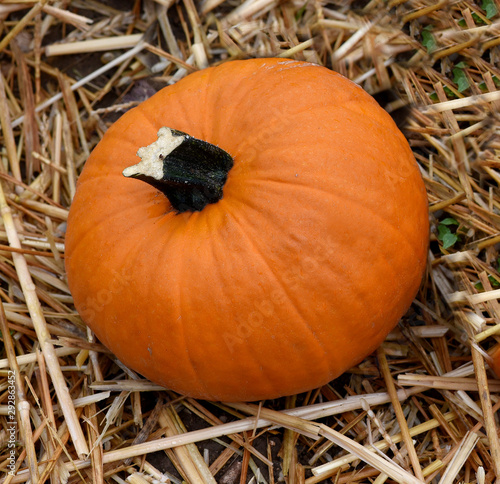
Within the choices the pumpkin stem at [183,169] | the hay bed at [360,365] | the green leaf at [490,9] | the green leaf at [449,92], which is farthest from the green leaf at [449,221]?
the pumpkin stem at [183,169]

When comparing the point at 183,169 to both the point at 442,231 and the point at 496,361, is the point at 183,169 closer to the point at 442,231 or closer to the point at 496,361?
the point at 442,231

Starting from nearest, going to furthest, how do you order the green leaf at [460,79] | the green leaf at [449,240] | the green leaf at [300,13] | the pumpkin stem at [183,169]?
the pumpkin stem at [183,169] < the green leaf at [460,79] < the green leaf at [449,240] < the green leaf at [300,13]

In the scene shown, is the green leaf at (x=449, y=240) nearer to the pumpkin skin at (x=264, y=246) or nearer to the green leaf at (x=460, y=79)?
the pumpkin skin at (x=264, y=246)

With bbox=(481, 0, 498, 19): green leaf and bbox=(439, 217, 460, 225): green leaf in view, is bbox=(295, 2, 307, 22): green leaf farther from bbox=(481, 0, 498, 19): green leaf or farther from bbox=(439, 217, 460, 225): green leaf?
bbox=(439, 217, 460, 225): green leaf

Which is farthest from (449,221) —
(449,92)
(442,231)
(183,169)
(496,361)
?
(183,169)

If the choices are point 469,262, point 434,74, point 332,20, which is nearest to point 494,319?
point 469,262

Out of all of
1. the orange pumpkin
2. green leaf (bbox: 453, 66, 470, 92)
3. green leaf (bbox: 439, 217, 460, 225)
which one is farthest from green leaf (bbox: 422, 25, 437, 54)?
the orange pumpkin
